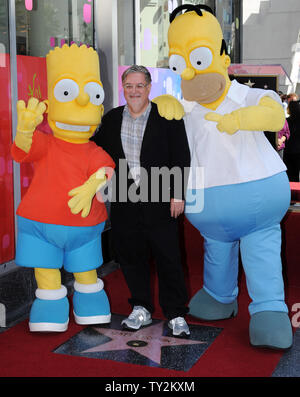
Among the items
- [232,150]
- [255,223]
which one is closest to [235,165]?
[232,150]

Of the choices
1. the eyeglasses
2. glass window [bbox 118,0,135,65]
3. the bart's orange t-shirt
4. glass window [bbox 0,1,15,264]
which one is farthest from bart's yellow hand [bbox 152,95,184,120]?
glass window [bbox 118,0,135,65]

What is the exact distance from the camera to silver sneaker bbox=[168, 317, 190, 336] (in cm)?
311

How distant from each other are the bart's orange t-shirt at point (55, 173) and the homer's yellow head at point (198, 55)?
2.00ft

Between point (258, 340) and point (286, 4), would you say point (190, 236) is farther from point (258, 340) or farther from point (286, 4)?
point (286, 4)

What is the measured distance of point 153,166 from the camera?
304cm

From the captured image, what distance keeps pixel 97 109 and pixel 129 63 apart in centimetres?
220

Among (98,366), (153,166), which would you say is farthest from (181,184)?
(98,366)

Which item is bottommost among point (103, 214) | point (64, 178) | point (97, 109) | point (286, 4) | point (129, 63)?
point (103, 214)

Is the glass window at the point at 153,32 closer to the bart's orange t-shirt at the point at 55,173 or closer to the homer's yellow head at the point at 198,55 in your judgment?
the homer's yellow head at the point at 198,55

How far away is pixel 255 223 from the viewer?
118 inches

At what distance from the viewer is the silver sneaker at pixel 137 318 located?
3.21 meters

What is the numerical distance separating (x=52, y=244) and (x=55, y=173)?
0.40 m

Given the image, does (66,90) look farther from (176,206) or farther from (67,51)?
(176,206)

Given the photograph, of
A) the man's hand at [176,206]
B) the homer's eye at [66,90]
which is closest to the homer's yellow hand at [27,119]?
the homer's eye at [66,90]
